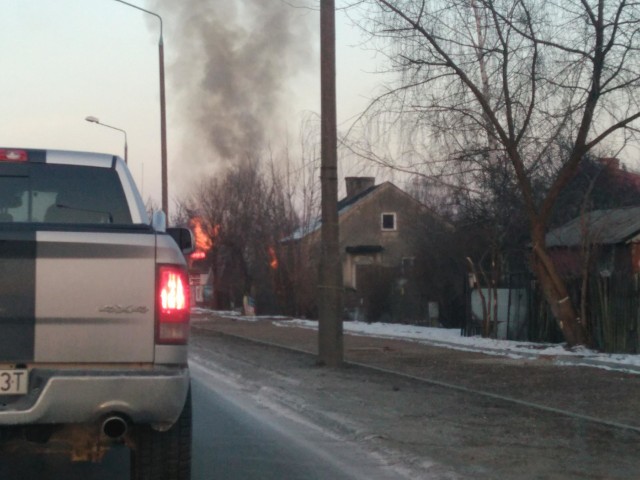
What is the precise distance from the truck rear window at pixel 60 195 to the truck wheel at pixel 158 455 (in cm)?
143

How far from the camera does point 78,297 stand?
15.9ft

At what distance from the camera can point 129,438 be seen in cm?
533

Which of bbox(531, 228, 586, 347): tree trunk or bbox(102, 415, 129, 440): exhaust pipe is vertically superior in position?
bbox(531, 228, 586, 347): tree trunk

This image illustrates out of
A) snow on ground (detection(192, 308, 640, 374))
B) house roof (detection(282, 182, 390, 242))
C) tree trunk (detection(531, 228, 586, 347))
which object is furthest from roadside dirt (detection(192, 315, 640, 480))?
house roof (detection(282, 182, 390, 242))

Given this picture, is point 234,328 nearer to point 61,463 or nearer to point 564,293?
point 564,293

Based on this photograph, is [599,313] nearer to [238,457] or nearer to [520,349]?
[520,349]

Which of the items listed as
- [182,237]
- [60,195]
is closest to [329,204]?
[182,237]

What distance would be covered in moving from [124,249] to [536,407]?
275 inches

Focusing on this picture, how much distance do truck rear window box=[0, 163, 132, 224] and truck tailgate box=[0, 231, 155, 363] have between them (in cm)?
126

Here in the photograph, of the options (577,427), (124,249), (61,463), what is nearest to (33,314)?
(124,249)

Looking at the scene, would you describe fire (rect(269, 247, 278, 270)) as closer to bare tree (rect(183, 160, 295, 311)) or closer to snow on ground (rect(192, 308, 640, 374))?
bare tree (rect(183, 160, 295, 311))

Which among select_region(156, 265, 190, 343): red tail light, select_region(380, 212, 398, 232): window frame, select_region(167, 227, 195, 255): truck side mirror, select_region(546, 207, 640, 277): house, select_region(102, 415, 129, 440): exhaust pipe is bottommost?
select_region(102, 415, 129, 440): exhaust pipe

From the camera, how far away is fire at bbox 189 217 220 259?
51.0 m

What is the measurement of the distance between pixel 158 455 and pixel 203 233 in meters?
47.0
